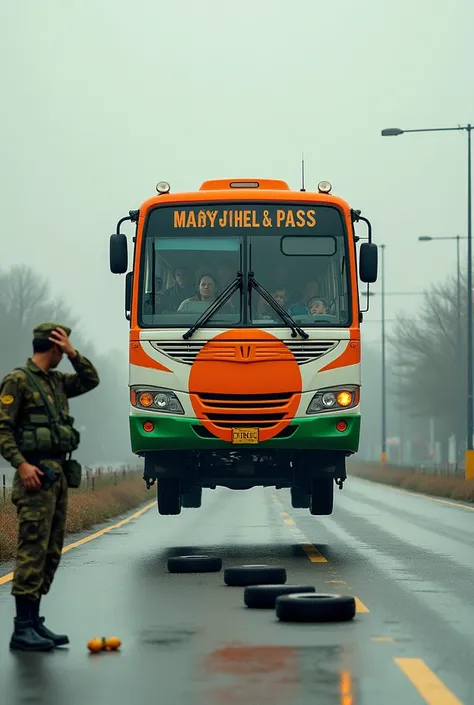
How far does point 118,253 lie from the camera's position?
656 inches

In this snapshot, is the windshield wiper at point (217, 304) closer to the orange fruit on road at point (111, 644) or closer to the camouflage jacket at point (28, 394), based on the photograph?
the camouflage jacket at point (28, 394)

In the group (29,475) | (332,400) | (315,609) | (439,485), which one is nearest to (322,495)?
(332,400)

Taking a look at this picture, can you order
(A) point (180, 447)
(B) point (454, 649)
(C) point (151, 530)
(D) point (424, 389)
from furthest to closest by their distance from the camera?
(D) point (424, 389), (C) point (151, 530), (A) point (180, 447), (B) point (454, 649)

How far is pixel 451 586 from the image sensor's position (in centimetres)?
1349

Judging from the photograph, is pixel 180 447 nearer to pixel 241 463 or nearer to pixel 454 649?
pixel 241 463

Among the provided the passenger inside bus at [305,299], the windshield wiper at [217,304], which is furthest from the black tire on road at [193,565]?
the passenger inside bus at [305,299]

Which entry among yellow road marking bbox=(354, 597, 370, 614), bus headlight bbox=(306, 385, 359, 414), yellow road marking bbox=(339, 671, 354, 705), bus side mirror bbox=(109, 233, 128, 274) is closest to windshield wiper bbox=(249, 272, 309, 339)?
bus headlight bbox=(306, 385, 359, 414)

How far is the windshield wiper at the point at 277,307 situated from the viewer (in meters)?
16.5

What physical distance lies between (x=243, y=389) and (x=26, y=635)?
7.36m

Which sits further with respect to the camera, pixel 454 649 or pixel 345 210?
pixel 345 210

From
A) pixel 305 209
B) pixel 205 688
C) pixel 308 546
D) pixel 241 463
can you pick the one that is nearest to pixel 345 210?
pixel 305 209

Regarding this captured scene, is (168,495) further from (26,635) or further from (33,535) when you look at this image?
(33,535)

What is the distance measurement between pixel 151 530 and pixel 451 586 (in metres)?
10.8

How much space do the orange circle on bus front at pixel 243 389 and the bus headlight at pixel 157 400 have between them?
0.20m
